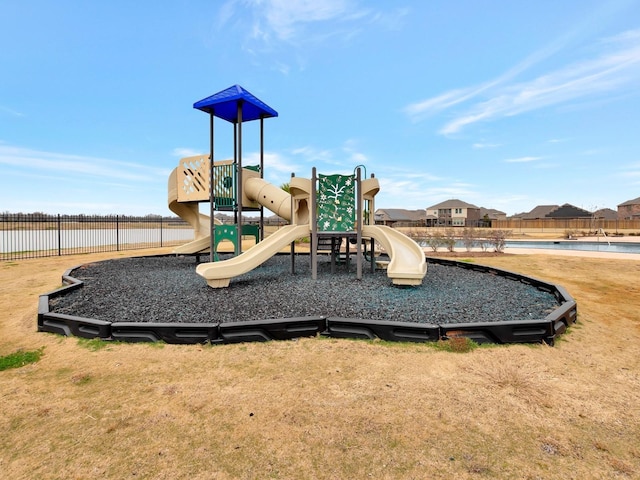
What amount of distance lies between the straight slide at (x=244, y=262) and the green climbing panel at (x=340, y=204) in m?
0.67

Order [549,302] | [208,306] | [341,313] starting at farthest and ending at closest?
[549,302], [208,306], [341,313]

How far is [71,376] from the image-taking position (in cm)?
359

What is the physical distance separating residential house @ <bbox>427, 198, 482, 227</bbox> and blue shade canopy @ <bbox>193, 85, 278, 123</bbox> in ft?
189

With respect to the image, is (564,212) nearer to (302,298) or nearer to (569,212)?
(569,212)

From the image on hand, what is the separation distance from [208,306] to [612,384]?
544 centimetres

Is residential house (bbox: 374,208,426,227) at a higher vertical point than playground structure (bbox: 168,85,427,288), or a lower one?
higher

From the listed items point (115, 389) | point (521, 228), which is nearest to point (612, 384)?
point (115, 389)

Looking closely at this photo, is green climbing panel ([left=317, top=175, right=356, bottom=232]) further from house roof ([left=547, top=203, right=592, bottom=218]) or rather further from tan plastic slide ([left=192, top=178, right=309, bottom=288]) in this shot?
house roof ([left=547, top=203, right=592, bottom=218])

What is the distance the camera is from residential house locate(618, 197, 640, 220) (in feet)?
196

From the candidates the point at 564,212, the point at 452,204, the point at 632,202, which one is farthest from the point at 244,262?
the point at 632,202

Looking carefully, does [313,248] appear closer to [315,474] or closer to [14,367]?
[14,367]

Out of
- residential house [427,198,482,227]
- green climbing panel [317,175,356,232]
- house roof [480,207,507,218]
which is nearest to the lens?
green climbing panel [317,175,356,232]

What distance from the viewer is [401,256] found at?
26.1 ft

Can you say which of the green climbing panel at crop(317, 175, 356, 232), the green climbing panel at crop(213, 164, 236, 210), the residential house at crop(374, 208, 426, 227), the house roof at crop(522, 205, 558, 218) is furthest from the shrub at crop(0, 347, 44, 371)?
the house roof at crop(522, 205, 558, 218)
